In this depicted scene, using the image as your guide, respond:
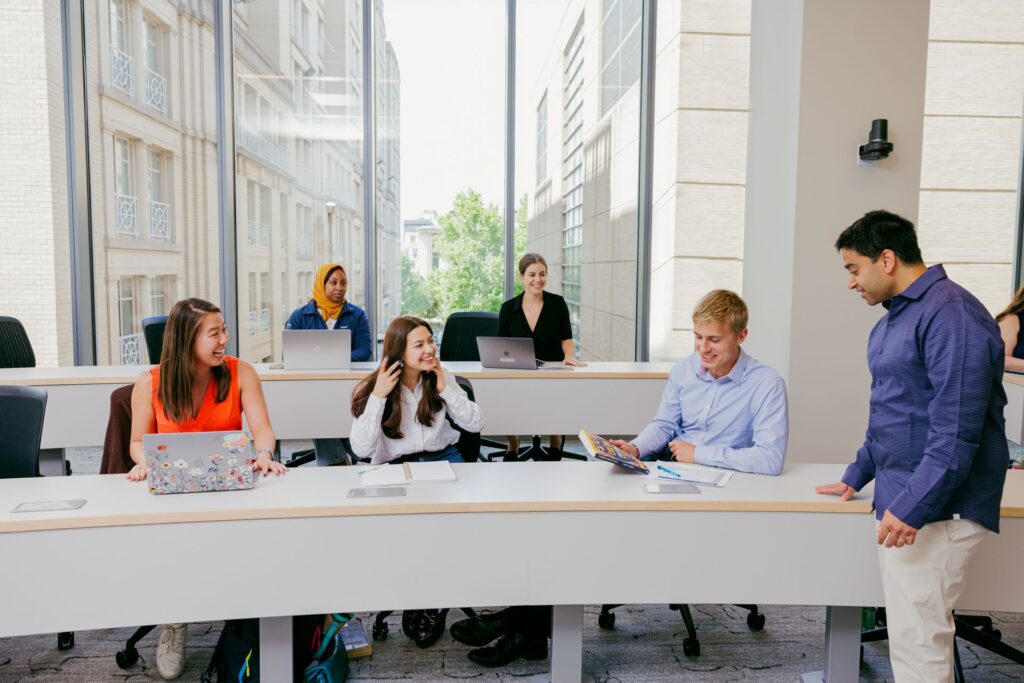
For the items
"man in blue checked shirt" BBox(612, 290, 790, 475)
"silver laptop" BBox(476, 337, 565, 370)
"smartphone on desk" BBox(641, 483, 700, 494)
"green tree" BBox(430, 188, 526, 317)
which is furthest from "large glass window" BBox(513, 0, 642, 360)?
"smartphone on desk" BBox(641, 483, 700, 494)

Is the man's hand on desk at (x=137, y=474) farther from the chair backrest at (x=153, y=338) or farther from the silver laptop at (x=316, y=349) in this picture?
the chair backrest at (x=153, y=338)

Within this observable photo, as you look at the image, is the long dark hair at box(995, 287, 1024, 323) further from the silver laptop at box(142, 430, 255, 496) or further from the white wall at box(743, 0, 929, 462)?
the silver laptop at box(142, 430, 255, 496)

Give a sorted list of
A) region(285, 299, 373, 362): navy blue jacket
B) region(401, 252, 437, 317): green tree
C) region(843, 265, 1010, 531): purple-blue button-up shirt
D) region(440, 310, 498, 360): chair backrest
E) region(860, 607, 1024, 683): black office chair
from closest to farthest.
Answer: region(843, 265, 1010, 531): purple-blue button-up shirt < region(860, 607, 1024, 683): black office chair < region(285, 299, 373, 362): navy blue jacket < region(440, 310, 498, 360): chair backrest < region(401, 252, 437, 317): green tree

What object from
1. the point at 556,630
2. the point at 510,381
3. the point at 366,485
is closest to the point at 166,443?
the point at 366,485

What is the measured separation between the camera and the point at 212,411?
275 cm

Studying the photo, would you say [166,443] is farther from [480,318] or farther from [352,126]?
[352,126]

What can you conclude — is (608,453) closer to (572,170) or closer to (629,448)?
(629,448)

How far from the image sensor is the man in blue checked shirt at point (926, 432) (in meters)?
1.71

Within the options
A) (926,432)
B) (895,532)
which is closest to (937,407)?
(926,432)

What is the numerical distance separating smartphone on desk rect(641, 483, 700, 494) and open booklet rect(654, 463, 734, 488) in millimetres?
45

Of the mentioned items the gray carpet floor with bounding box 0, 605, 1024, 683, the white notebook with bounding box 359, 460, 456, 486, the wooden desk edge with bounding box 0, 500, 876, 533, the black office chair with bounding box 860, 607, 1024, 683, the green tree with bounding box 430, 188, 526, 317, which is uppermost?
the green tree with bounding box 430, 188, 526, 317

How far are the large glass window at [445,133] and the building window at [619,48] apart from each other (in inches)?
33.3

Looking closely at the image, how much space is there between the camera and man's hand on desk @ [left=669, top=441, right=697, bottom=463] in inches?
103

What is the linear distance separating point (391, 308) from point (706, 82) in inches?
123
